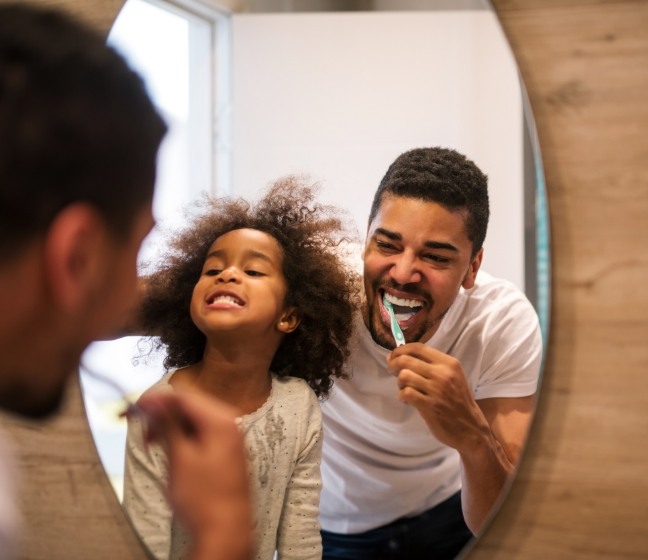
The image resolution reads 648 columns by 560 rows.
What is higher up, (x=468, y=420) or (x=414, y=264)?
(x=414, y=264)

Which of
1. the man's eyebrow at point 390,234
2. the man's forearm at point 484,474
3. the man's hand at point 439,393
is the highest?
the man's eyebrow at point 390,234

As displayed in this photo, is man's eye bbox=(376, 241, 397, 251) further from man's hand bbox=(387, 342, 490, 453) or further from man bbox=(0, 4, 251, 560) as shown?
man bbox=(0, 4, 251, 560)

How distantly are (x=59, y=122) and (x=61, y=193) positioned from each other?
38 mm

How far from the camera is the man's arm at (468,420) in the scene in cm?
74

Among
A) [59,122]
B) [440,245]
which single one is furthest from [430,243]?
[59,122]

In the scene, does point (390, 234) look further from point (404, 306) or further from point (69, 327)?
point (69, 327)

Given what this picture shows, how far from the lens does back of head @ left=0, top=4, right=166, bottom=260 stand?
1.53ft

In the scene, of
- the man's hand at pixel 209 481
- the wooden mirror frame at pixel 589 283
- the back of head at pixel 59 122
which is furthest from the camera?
the wooden mirror frame at pixel 589 283

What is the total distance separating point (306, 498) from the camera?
2.57 ft

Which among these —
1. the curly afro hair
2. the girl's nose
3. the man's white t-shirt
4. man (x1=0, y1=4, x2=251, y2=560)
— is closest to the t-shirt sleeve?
the man's white t-shirt

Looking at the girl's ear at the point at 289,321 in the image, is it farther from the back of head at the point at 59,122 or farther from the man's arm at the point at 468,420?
the back of head at the point at 59,122

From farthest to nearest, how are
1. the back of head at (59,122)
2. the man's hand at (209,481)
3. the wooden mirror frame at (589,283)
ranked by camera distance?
the wooden mirror frame at (589,283) → the man's hand at (209,481) → the back of head at (59,122)

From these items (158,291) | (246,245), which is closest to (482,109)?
(246,245)

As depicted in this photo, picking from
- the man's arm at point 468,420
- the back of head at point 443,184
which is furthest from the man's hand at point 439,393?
the back of head at point 443,184
